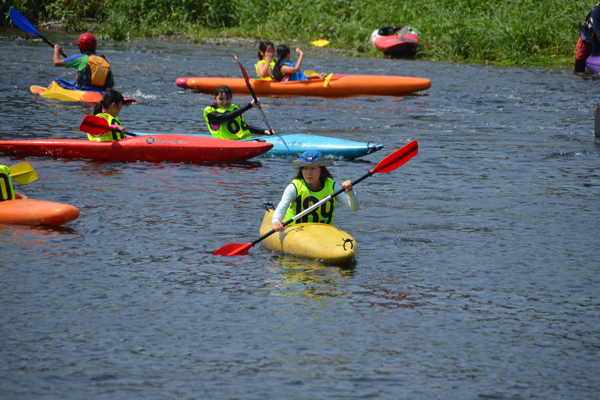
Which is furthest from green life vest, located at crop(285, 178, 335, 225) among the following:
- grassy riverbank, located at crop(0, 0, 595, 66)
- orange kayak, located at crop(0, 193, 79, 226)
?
grassy riverbank, located at crop(0, 0, 595, 66)

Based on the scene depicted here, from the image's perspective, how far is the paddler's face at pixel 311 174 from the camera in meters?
5.75

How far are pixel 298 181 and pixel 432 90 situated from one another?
32.0ft

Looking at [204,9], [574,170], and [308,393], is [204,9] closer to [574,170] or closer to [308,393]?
[574,170]

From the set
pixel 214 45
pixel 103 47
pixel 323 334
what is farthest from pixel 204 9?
pixel 323 334

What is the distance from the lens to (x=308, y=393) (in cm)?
368

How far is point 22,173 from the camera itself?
6.59 metres

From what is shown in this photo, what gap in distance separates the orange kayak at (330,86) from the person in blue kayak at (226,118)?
4640mm

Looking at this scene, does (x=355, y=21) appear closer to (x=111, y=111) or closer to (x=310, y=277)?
(x=111, y=111)

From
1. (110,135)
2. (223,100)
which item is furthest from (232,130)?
(110,135)

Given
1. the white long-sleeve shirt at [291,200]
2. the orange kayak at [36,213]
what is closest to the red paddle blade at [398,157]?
the white long-sleeve shirt at [291,200]

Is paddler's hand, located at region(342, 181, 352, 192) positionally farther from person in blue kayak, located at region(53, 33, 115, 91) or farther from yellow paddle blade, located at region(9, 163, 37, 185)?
person in blue kayak, located at region(53, 33, 115, 91)

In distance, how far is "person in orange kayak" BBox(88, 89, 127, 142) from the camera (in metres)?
8.52

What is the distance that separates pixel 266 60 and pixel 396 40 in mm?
7435

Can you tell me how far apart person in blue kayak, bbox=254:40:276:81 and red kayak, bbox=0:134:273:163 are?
15.0 feet
